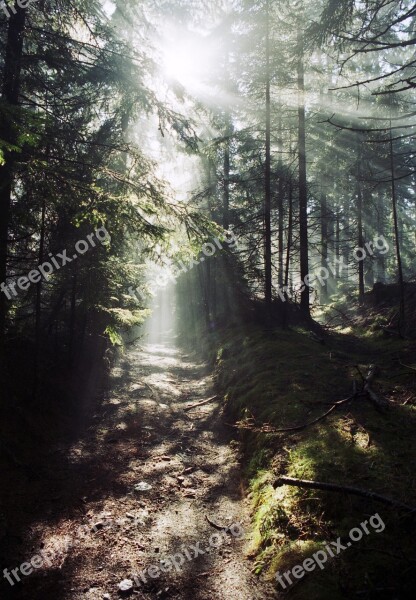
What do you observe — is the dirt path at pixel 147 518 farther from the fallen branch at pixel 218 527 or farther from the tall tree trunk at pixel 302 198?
the tall tree trunk at pixel 302 198

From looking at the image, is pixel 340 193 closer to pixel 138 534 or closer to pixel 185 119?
pixel 185 119

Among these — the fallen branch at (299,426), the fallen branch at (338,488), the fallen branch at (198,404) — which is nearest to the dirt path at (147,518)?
the fallen branch at (198,404)

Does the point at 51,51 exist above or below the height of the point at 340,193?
below

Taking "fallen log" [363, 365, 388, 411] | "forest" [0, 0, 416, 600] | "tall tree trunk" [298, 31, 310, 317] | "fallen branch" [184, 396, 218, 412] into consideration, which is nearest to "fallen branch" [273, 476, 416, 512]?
"forest" [0, 0, 416, 600]

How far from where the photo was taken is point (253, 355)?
12.7 meters

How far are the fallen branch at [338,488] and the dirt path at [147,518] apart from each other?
41.5 inches

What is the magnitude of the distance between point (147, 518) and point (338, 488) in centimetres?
302

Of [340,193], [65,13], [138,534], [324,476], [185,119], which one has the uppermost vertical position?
[340,193]

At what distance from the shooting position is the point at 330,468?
5.27 m

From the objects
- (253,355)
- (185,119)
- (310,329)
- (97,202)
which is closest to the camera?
(97,202)

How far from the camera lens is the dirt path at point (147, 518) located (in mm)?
4336

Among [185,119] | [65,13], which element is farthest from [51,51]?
[185,119]

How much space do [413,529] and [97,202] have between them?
22.8ft

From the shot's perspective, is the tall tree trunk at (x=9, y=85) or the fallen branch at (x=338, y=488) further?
the tall tree trunk at (x=9, y=85)
